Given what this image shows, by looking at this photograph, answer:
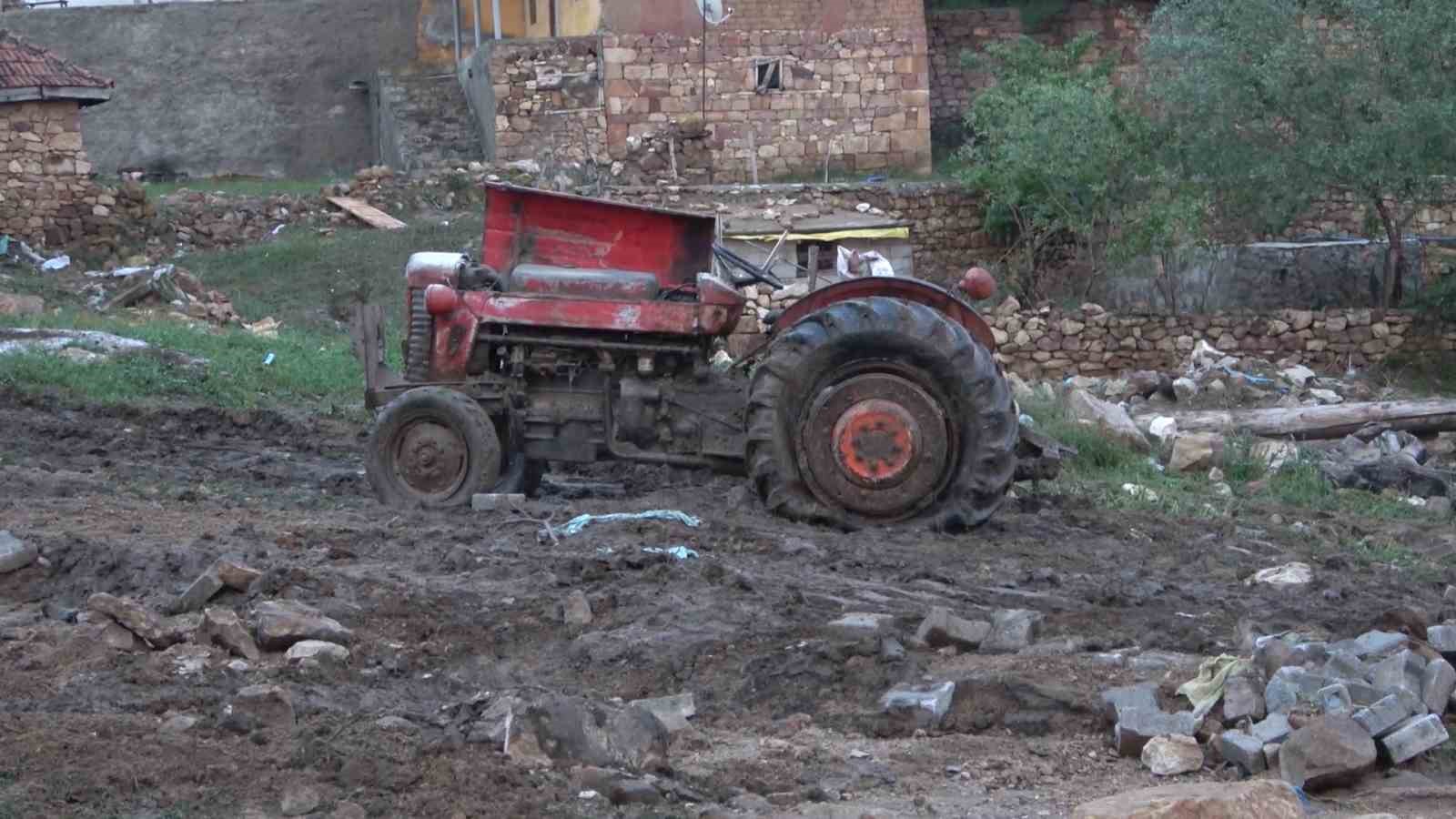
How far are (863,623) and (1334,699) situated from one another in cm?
182

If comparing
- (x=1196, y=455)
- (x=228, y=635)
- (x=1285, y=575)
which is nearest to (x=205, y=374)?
(x=1196, y=455)

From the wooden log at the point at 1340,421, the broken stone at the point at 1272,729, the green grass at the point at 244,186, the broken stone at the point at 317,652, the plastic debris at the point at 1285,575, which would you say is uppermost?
the green grass at the point at 244,186

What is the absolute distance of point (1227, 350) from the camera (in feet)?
63.5

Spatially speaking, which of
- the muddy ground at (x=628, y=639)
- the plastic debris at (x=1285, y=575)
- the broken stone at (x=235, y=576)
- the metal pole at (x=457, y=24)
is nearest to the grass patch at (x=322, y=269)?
the metal pole at (x=457, y=24)

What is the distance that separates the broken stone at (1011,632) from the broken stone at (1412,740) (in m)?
1.62

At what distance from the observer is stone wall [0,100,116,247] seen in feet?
79.0

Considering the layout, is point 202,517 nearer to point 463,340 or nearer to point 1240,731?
point 463,340

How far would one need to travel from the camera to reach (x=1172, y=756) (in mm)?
5738

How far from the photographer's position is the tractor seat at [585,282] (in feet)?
34.1

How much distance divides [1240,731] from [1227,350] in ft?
46.1

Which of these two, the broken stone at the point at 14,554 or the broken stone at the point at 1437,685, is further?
the broken stone at the point at 14,554

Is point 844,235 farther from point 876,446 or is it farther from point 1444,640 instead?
point 1444,640

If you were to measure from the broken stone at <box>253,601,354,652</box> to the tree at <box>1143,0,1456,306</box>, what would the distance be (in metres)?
15.1

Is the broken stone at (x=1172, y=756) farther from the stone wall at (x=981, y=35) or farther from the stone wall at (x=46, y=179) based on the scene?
the stone wall at (x=981, y=35)
